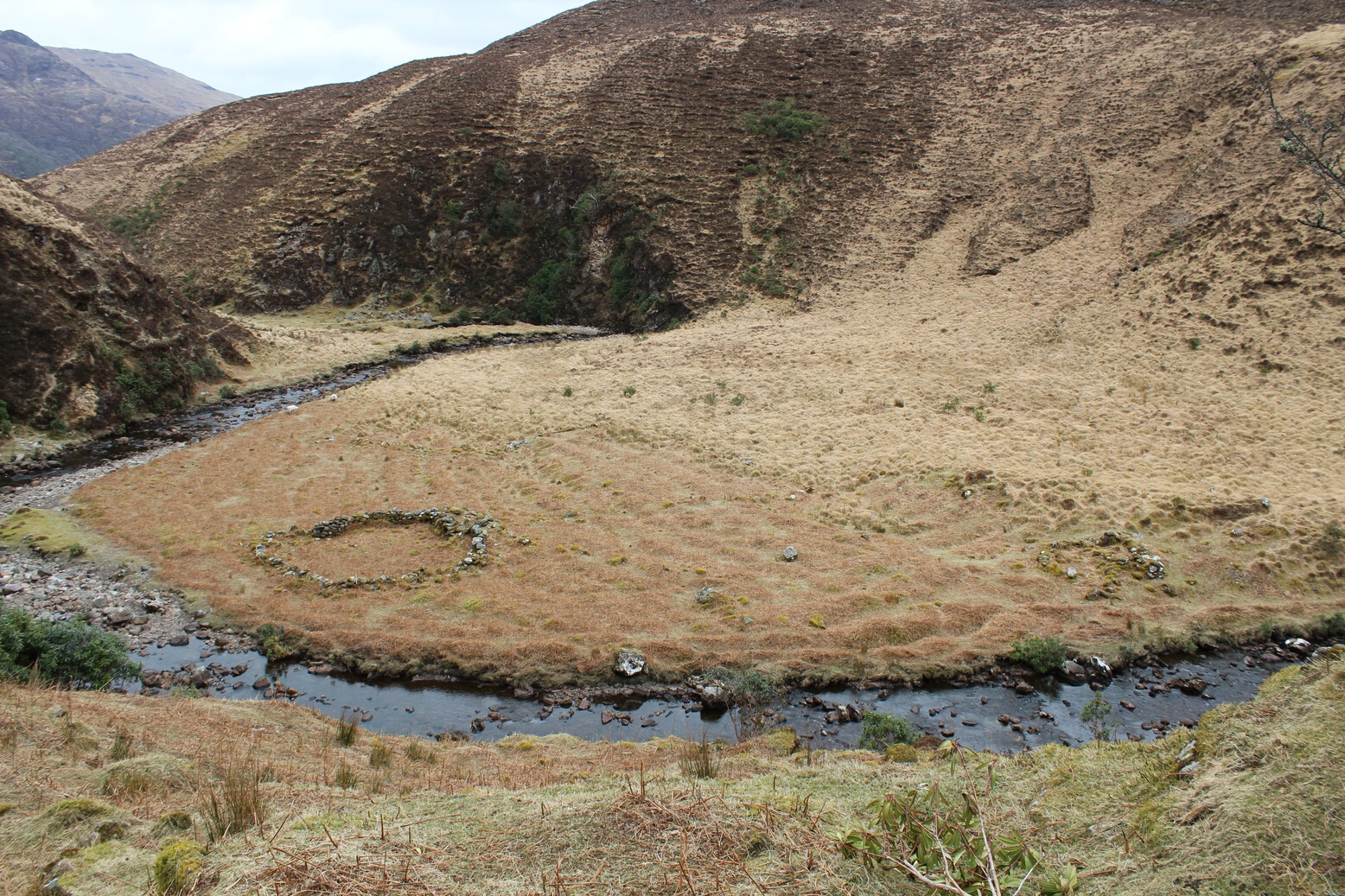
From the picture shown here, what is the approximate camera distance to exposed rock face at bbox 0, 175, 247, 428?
83.7 feet

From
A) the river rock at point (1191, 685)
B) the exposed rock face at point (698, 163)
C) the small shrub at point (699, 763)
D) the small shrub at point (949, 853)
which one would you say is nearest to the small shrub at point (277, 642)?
the small shrub at point (699, 763)

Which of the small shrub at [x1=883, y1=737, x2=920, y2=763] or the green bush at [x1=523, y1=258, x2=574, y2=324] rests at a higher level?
the green bush at [x1=523, y1=258, x2=574, y2=324]

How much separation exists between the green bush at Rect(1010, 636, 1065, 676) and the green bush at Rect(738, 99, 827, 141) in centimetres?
4362

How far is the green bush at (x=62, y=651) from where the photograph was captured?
11625 mm

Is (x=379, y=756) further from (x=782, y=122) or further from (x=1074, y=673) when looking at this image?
Result: (x=782, y=122)

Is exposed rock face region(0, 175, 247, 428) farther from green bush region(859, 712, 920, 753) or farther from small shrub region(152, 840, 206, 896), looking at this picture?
green bush region(859, 712, 920, 753)

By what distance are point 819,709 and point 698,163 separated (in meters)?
42.9

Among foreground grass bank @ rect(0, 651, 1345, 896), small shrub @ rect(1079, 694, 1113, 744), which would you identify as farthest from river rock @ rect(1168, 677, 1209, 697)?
foreground grass bank @ rect(0, 651, 1345, 896)

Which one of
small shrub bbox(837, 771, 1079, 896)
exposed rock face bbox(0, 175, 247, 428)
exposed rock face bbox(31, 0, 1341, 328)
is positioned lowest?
small shrub bbox(837, 771, 1079, 896)

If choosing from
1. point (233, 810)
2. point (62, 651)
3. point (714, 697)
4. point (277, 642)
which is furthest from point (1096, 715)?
point (62, 651)

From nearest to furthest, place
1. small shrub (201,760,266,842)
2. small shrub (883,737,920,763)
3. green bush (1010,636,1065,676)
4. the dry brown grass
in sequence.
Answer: small shrub (201,760,266,842), small shrub (883,737,920,763), green bush (1010,636,1065,676), the dry brown grass

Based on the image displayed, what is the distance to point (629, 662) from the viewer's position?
44.9 ft

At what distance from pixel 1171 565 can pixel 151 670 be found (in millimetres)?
20952

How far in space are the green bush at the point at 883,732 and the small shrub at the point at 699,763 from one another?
2.68 metres
